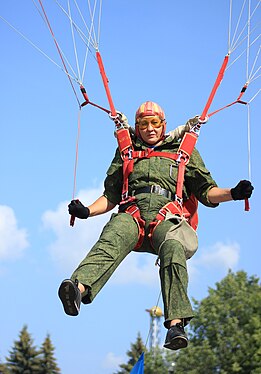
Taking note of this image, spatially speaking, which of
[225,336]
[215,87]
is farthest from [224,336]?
[215,87]

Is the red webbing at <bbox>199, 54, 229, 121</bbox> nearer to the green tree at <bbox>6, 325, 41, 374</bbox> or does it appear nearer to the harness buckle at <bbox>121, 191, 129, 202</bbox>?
the harness buckle at <bbox>121, 191, 129, 202</bbox>

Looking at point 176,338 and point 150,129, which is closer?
point 176,338

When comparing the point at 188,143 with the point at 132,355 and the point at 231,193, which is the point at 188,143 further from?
the point at 132,355

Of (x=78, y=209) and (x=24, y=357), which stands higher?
(x=24, y=357)

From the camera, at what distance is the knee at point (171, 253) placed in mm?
5504

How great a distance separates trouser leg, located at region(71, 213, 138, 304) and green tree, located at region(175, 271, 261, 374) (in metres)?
26.0

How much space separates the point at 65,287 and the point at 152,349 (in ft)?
109

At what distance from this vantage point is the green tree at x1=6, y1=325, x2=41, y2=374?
4556 centimetres

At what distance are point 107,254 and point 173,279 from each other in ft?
1.78

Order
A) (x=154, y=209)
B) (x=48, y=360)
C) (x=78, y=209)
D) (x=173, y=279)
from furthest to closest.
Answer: (x=48, y=360) → (x=78, y=209) → (x=154, y=209) → (x=173, y=279)

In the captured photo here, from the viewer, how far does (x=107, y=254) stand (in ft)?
18.5

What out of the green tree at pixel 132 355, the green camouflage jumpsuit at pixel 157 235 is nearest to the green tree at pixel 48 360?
the green tree at pixel 132 355

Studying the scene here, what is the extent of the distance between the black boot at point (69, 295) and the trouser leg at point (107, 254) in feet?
0.87

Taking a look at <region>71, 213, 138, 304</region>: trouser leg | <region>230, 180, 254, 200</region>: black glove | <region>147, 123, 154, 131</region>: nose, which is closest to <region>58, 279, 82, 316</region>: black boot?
<region>71, 213, 138, 304</region>: trouser leg
